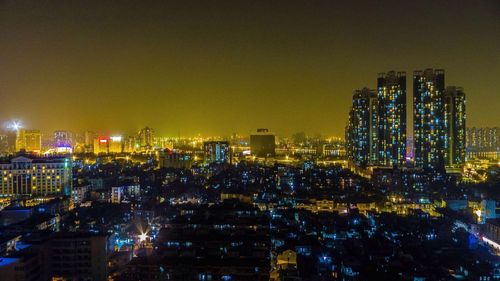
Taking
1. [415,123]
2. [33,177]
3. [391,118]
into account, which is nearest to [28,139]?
[33,177]

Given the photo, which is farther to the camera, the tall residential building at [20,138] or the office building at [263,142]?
the office building at [263,142]

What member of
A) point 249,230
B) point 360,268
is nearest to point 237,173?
point 249,230

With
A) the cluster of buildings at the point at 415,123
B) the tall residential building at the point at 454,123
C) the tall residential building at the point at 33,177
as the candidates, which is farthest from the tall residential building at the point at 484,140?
the tall residential building at the point at 33,177

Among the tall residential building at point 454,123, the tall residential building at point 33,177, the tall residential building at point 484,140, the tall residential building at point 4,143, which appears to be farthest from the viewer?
the tall residential building at point 484,140

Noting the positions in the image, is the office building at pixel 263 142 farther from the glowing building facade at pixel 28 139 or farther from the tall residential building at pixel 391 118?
the glowing building facade at pixel 28 139

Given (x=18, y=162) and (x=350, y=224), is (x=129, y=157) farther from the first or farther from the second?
(x=350, y=224)

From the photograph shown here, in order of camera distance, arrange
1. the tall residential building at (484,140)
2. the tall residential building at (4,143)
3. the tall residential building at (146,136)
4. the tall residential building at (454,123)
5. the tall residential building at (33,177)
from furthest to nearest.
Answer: the tall residential building at (146,136)
the tall residential building at (484,140)
the tall residential building at (4,143)
the tall residential building at (454,123)
the tall residential building at (33,177)

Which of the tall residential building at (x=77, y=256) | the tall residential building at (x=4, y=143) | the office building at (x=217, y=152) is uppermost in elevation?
the tall residential building at (x=4, y=143)

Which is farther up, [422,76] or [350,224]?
[422,76]

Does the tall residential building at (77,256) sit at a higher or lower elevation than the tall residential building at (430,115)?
lower
